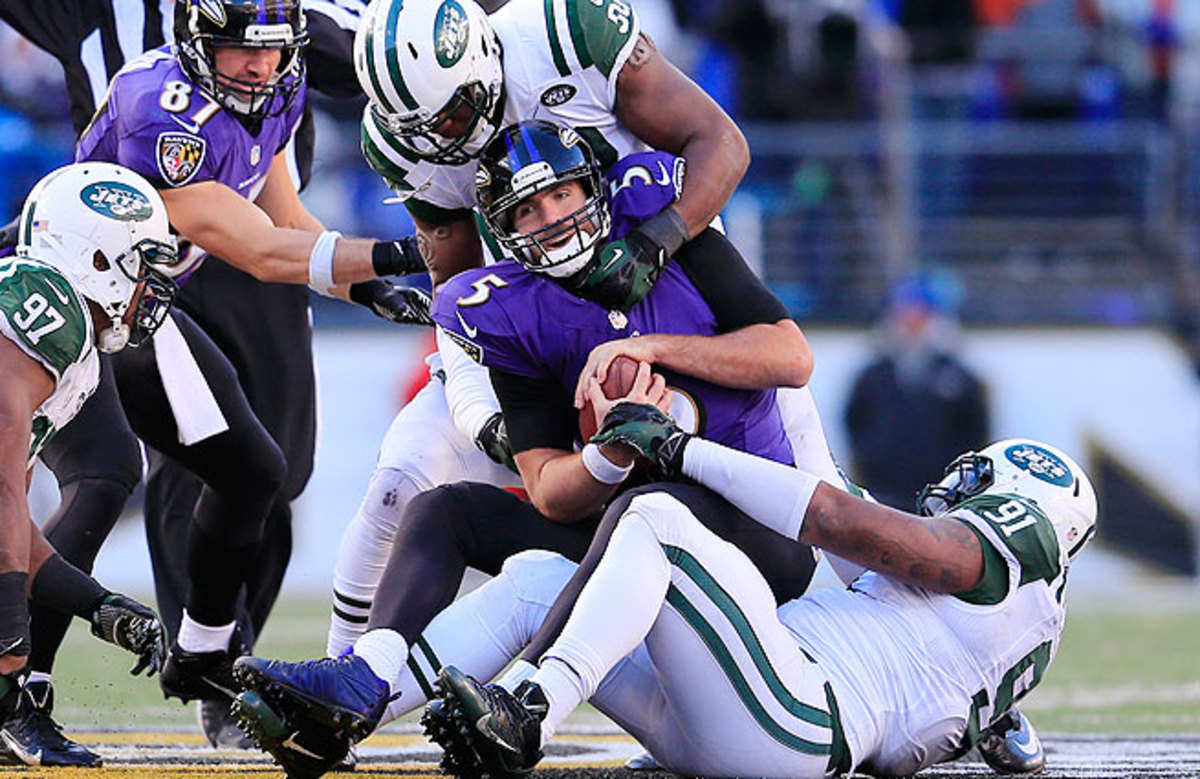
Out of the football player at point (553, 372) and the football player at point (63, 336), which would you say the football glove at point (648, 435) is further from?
the football player at point (63, 336)

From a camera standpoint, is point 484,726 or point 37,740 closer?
point 484,726

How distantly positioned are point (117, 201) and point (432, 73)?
0.71 m

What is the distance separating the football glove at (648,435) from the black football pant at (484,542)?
0.29 ft

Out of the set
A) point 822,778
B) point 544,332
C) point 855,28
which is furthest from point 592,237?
point 855,28

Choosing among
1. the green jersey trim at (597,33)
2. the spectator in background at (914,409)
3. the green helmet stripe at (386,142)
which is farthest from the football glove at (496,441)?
the spectator in background at (914,409)

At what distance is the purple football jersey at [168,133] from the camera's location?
439 cm

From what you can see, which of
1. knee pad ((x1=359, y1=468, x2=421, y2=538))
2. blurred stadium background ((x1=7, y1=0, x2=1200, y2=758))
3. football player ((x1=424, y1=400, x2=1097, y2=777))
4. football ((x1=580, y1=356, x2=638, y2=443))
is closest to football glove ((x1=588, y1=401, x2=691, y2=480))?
football player ((x1=424, y1=400, x2=1097, y2=777))

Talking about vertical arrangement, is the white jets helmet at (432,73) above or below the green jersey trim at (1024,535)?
above

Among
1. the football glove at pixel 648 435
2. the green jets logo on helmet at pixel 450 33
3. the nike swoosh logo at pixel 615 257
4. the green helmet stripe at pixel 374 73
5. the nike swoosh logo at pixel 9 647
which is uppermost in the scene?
the green jets logo on helmet at pixel 450 33

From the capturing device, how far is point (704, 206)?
3770 mm

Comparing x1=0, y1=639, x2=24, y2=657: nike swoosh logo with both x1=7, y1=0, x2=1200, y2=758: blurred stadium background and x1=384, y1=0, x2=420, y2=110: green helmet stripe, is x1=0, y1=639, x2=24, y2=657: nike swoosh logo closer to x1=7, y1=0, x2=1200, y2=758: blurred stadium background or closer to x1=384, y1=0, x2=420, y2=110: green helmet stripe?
x1=384, y1=0, x2=420, y2=110: green helmet stripe

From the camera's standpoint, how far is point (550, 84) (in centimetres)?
399

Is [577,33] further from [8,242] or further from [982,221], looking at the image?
[982,221]

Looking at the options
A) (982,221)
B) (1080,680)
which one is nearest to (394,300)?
(1080,680)
